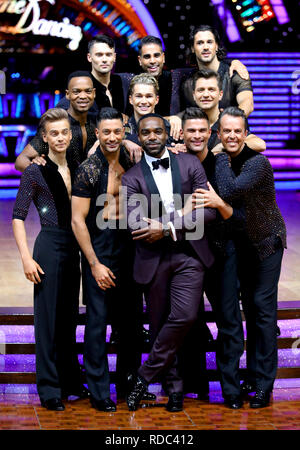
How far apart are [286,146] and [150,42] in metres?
7.14

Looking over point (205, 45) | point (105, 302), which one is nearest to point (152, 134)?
point (105, 302)

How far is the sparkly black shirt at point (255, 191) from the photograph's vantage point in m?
4.40

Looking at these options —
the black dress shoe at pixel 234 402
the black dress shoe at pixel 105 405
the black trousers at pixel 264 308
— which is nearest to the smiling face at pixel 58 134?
the black trousers at pixel 264 308

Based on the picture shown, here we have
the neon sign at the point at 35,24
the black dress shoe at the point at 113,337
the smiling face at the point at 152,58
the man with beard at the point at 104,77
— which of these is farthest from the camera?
the neon sign at the point at 35,24

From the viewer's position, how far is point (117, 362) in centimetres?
470

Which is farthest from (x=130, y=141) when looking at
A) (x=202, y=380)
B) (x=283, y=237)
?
(x=202, y=380)

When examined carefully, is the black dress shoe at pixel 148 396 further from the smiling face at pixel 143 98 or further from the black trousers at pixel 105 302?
the smiling face at pixel 143 98

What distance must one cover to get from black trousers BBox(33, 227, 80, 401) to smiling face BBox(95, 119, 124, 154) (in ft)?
1.65

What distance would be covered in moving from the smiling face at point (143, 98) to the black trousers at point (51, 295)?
829 mm

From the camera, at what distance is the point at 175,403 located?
446 centimetres

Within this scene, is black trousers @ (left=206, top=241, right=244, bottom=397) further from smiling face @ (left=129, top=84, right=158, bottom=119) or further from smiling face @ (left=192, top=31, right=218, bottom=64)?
smiling face @ (left=192, top=31, right=218, bottom=64)

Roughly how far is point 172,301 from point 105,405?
654mm
